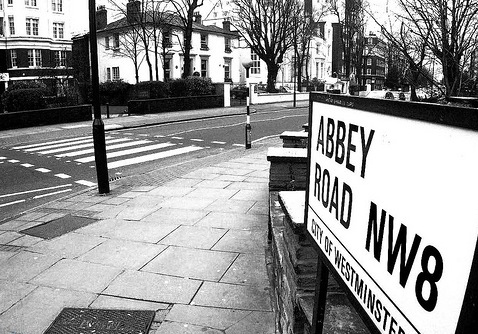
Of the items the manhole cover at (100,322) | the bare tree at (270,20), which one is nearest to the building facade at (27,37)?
the bare tree at (270,20)

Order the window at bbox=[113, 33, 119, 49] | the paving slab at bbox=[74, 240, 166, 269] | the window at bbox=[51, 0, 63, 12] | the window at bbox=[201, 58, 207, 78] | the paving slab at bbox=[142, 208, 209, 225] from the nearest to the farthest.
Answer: the paving slab at bbox=[74, 240, 166, 269], the paving slab at bbox=[142, 208, 209, 225], the window at bbox=[113, 33, 119, 49], the window at bbox=[201, 58, 207, 78], the window at bbox=[51, 0, 63, 12]

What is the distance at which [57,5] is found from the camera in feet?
193

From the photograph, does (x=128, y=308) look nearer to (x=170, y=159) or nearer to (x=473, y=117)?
(x=473, y=117)

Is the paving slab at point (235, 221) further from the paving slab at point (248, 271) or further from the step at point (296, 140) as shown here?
the step at point (296, 140)

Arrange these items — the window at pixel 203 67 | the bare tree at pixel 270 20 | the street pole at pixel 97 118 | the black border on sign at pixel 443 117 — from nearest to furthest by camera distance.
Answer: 1. the black border on sign at pixel 443 117
2. the street pole at pixel 97 118
3. the bare tree at pixel 270 20
4. the window at pixel 203 67

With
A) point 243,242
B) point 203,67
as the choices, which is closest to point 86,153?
point 243,242

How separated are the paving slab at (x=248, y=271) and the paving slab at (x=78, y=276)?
1245mm

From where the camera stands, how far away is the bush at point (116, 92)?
37438mm

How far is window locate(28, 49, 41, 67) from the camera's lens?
55156 millimetres

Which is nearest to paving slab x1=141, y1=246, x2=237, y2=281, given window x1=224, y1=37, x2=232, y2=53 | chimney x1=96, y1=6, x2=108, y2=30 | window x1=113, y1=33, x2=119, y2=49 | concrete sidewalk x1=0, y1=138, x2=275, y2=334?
concrete sidewalk x1=0, y1=138, x2=275, y2=334

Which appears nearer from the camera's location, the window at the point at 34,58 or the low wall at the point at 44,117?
the low wall at the point at 44,117

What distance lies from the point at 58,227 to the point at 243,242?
117 inches

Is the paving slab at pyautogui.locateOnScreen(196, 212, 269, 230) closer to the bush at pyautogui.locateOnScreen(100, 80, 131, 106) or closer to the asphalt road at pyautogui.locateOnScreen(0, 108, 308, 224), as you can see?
the asphalt road at pyautogui.locateOnScreen(0, 108, 308, 224)

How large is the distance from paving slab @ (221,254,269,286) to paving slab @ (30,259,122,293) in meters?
1.25
